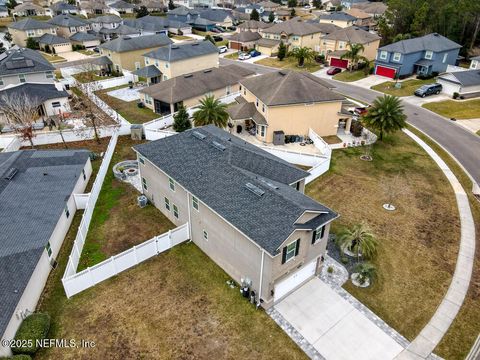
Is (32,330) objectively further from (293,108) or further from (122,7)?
(122,7)

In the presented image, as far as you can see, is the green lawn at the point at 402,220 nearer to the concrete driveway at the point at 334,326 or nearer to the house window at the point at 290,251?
the concrete driveway at the point at 334,326

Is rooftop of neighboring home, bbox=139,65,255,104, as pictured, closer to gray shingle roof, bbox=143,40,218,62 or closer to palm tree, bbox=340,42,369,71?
gray shingle roof, bbox=143,40,218,62

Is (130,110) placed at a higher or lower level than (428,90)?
lower

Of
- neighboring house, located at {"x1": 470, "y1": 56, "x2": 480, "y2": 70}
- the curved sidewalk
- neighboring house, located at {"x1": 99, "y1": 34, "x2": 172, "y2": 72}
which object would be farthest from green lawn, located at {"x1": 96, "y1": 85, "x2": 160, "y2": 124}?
neighboring house, located at {"x1": 470, "y1": 56, "x2": 480, "y2": 70}

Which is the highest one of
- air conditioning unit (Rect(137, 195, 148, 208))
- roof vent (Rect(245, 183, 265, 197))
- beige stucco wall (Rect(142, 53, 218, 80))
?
roof vent (Rect(245, 183, 265, 197))

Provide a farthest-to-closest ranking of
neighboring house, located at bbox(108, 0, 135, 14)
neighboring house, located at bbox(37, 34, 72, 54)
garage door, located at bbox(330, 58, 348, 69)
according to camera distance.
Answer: neighboring house, located at bbox(108, 0, 135, 14) → neighboring house, located at bbox(37, 34, 72, 54) → garage door, located at bbox(330, 58, 348, 69)

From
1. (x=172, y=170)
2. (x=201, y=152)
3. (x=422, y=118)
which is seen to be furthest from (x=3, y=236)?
(x=422, y=118)

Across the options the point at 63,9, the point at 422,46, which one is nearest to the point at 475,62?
the point at 422,46

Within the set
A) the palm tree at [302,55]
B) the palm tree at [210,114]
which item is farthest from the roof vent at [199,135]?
the palm tree at [302,55]
